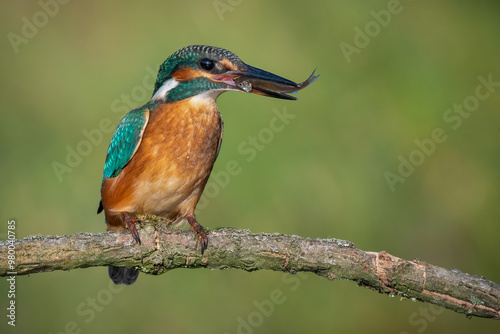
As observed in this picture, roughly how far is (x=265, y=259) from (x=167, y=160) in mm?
706

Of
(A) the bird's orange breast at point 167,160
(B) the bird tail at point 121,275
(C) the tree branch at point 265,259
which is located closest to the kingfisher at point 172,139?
(A) the bird's orange breast at point 167,160

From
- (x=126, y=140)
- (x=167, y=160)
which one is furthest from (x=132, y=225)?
(x=126, y=140)

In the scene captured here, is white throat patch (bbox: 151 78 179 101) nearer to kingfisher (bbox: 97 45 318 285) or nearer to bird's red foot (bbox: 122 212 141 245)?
kingfisher (bbox: 97 45 318 285)

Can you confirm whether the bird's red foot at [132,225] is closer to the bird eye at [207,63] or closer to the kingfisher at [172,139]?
the kingfisher at [172,139]

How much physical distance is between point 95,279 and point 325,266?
188 cm

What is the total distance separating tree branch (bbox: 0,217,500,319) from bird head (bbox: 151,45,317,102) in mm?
653

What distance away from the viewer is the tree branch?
7.01 feet

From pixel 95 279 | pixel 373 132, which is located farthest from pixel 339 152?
pixel 95 279

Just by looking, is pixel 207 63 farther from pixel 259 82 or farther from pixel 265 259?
pixel 265 259

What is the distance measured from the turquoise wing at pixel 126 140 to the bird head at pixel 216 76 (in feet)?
0.58

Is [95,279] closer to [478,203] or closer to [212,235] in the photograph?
[212,235]

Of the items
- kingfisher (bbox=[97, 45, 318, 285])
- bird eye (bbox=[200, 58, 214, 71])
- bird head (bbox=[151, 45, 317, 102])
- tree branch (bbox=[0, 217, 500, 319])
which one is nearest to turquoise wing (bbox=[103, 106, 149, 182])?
kingfisher (bbox=[97, 45, 318, 285])

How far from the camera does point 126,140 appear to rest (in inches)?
107

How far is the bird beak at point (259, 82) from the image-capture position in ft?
8.20
